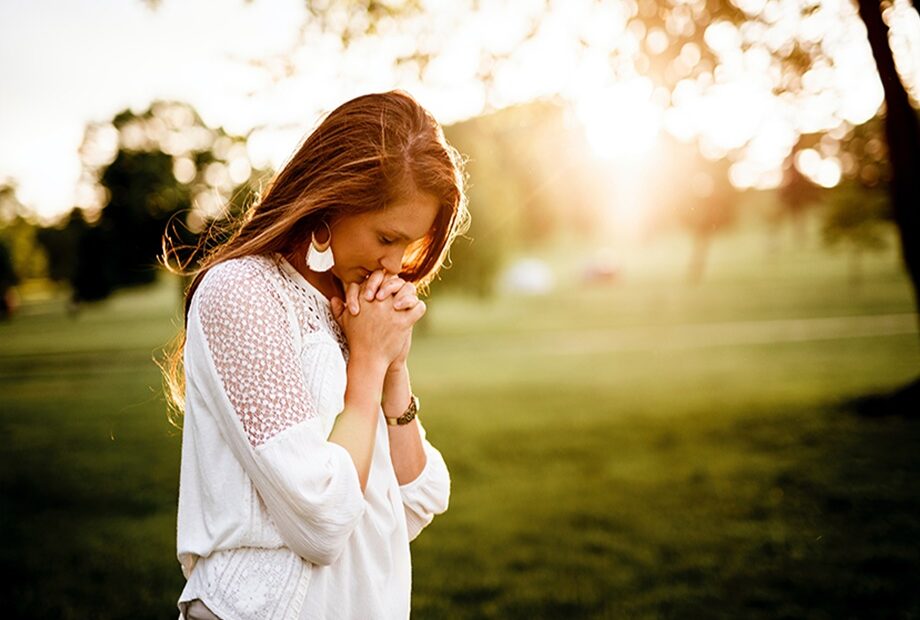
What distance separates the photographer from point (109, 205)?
3725 centimetres

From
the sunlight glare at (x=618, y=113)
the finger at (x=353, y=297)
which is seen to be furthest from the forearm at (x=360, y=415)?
the sunlight glare at (x=618, y=113)

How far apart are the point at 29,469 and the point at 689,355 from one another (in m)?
16.8

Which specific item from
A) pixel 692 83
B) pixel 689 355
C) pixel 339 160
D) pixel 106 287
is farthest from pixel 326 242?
pixel 106 287

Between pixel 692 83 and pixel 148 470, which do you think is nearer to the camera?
pixel 692 83

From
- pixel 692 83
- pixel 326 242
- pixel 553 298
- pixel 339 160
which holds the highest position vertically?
pixel 692 83

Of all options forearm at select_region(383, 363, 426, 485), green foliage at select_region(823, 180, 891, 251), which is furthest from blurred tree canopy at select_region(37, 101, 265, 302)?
forearm at select_region(383, 363, 426, 485)

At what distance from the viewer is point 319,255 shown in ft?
6.47

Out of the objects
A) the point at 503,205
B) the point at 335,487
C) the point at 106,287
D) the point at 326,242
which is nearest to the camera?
the point at 335,487

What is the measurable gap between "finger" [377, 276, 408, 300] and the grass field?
147 inches

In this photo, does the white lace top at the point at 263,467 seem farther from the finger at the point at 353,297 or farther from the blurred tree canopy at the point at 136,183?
the blurred tree canopy at the point at 136,183

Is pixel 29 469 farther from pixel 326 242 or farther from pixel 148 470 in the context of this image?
pixel 326 242

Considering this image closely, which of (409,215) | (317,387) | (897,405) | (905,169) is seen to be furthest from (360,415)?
(897,405)

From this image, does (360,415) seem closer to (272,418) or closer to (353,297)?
(272,418)

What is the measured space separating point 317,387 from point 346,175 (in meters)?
0.52
